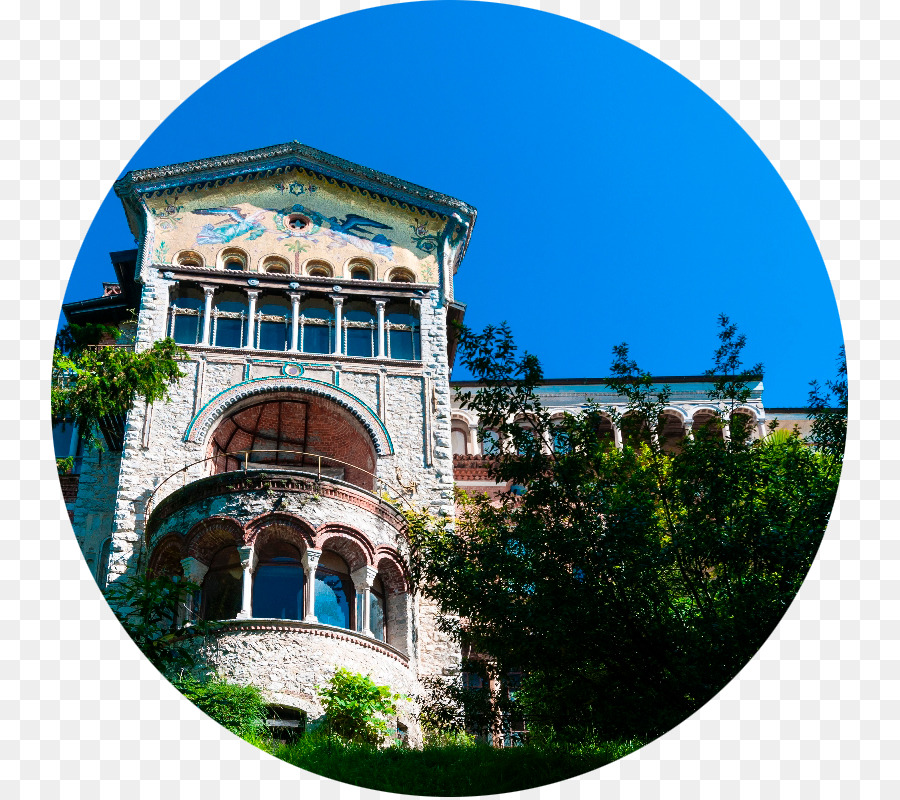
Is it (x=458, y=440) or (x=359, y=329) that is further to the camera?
(x=458, y=440)

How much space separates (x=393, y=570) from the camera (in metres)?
25.1

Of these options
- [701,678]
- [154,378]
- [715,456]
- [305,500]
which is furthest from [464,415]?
[701,678]

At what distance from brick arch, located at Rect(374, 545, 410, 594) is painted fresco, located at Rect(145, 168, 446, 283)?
9919mm

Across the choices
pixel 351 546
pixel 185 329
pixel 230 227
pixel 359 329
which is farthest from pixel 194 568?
pixel 230 227

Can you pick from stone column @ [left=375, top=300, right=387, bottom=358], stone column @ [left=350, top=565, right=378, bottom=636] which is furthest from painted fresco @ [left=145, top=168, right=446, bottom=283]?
stone column @ [left=350, top=565, right=378, bottom=636]

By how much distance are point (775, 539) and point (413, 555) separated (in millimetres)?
6675

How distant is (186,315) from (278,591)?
32.8ft

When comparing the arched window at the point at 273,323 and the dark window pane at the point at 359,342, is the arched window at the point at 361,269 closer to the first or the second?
the dark window pane at the point at 359,342

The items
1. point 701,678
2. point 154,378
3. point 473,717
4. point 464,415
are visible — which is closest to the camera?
point 701,678

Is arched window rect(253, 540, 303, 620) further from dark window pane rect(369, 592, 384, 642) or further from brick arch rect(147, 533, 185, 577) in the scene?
brick arch rect(147, 533, 185, 577)

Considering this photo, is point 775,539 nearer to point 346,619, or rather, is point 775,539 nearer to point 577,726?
point 577,726

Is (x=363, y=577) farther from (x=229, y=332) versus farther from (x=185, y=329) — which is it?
(x=185, y=329)

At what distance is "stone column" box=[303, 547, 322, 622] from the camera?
75.5ft

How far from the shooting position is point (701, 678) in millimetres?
15883
